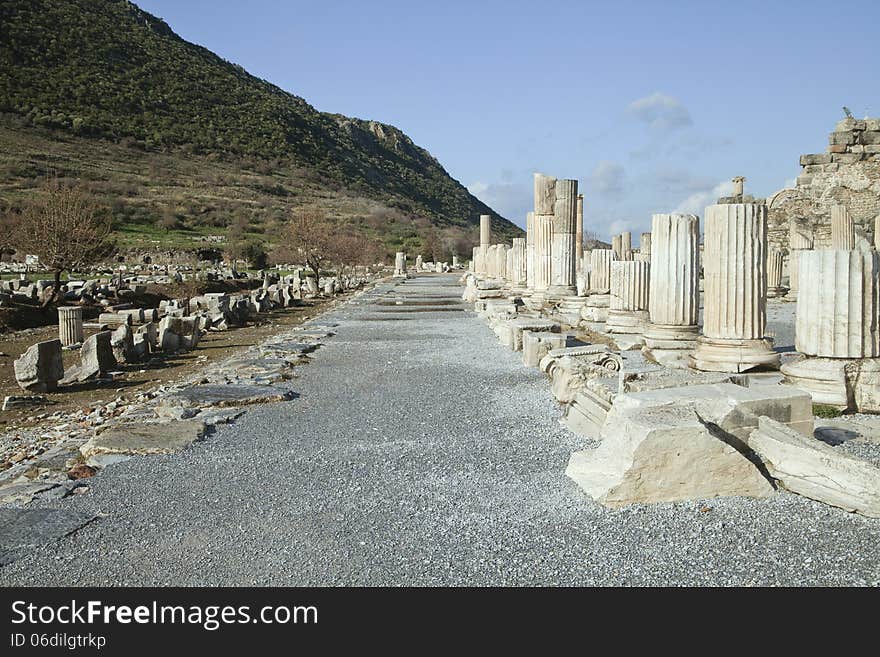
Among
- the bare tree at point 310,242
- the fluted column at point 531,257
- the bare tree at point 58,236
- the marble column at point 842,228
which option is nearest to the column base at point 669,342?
the fluted column at point 531,257

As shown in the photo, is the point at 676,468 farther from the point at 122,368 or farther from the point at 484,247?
the point at 484,247

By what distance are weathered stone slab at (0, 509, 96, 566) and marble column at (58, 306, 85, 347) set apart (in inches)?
455

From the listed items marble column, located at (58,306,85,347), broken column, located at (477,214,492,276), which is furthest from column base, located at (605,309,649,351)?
broken column, located at (477,214,492,276)

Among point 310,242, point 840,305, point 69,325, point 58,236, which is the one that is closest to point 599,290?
point 840,305

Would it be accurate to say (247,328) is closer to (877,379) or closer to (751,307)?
(751,307)

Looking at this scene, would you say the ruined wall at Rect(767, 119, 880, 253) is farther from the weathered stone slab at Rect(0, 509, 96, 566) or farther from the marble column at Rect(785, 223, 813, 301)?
the weathered stone slab at Rect(0, 509, 96, 566)

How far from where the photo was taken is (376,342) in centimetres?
1416

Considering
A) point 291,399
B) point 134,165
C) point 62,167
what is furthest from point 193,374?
point 134,165

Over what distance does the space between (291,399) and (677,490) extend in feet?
16.5

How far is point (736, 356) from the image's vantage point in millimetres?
7953

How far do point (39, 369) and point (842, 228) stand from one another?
18.1 meters

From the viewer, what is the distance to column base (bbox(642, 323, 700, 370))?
9.15 m

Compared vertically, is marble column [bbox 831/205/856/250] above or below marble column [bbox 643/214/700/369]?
above

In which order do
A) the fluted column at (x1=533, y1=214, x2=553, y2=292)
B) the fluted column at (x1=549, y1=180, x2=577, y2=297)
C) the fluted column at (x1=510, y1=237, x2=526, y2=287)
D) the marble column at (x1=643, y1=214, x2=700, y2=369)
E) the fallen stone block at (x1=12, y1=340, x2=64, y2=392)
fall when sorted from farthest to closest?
the fluted column at (x1=510, y1=237, x2=526, y2=287)
the fluted column at (x1=533, y1=214, x2=553, y2=292)
the fluted column at (x1=549, y1=180, x2=577, y2=297)
the fallen stone block at (x1=12, y1=340, x2=64, y2=392)
the marble column at (x1=643, y1=214, x2=700, y2=369)
